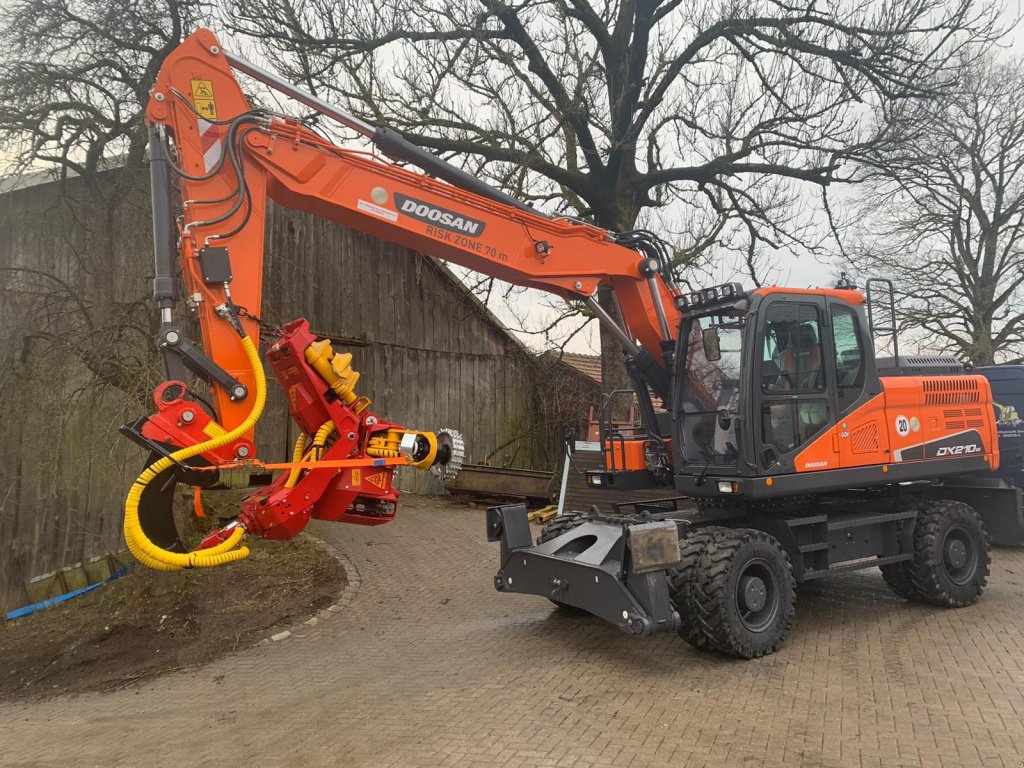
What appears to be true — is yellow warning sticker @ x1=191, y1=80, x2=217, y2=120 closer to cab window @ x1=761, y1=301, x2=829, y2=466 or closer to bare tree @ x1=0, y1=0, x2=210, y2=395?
bare tree @ x1=0, y1=0, x2=210, y2=395

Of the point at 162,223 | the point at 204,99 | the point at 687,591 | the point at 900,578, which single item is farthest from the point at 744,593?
the point at 204,99

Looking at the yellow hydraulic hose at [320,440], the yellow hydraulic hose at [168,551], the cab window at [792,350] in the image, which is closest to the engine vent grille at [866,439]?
the cab window at [792,350]

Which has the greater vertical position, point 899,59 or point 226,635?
point 899,59

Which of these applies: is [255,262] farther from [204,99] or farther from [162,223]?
[204,99]

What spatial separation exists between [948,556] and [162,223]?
7.19m

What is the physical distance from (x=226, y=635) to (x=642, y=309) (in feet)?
15.8

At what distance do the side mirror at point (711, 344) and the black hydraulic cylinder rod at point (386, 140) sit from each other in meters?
1.67

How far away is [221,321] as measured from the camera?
4.82 metres

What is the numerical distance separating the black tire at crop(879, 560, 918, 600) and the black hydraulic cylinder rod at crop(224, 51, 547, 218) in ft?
15.0

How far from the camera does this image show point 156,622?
7203 mm

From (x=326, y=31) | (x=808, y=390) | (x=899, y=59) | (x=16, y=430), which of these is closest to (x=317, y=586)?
(x=16, y=430)

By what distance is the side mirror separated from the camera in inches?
229

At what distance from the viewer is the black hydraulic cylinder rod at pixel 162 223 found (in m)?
4.65

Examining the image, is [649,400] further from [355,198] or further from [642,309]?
[355,198]
